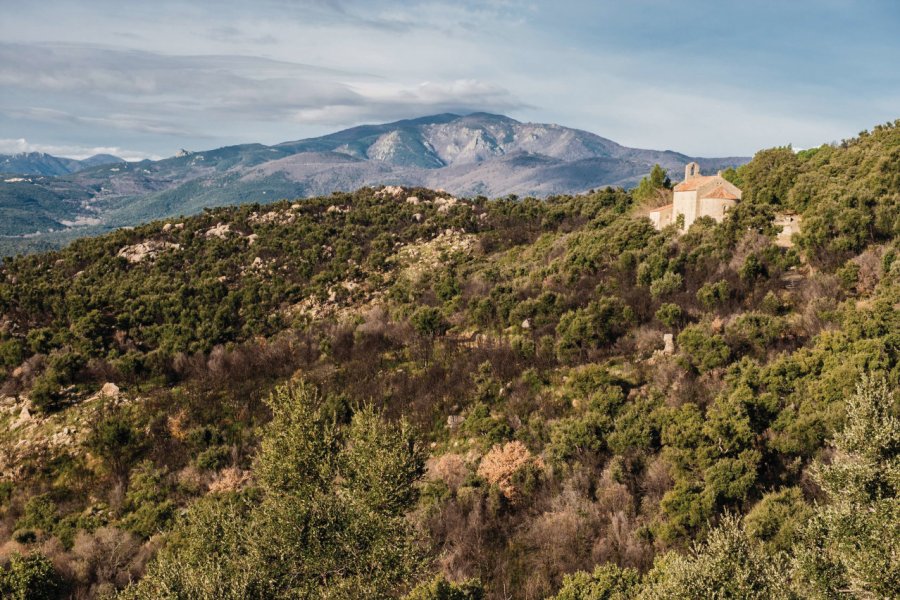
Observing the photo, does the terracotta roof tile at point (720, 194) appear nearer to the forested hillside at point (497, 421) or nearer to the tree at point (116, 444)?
the forested hillside at point (497, 421)

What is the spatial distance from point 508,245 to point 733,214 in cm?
3028

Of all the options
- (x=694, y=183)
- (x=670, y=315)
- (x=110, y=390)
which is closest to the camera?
(x=670, y=315)

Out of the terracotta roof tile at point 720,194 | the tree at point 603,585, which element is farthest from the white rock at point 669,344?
the terracotta roof tile at point 720,194

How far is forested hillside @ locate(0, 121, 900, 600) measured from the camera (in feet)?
55.9

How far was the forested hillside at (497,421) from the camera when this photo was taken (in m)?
17.0

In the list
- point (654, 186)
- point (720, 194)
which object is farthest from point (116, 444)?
point (654, 186)

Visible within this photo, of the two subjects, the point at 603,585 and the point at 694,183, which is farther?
the point at 694,183

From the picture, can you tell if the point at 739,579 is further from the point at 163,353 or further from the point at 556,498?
the point at 163,353

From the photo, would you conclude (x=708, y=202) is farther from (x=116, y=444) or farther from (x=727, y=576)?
(x=116, y=444)

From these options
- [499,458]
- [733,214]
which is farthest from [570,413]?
[733,214]

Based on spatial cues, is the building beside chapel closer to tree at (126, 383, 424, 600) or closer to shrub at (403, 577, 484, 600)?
tree at (126, 383, 424, 600)

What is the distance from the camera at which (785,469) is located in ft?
77.0

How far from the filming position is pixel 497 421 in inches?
1261

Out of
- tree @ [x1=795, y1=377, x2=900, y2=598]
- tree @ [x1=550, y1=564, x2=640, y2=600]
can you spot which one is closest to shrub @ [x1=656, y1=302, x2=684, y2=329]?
tree @ [x1=795, y1=377, x2=900, y2=598]
